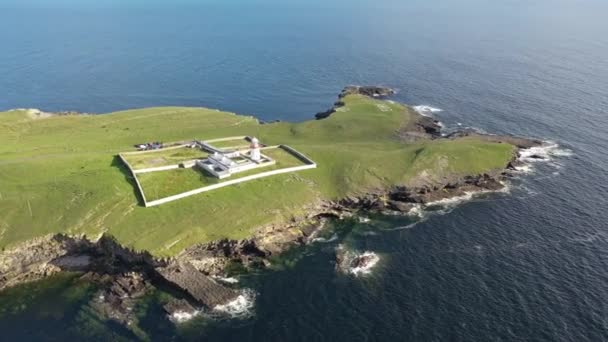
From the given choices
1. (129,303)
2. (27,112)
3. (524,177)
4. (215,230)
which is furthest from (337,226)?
(27,112)

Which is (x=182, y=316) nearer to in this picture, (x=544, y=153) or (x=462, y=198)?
(x=462, y=198)

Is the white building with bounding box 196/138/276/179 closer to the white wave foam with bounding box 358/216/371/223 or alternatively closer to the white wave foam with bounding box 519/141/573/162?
the white wave foam with bounding box 358/216/371/223

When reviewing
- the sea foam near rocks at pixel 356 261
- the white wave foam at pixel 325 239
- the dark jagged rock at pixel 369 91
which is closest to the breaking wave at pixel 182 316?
the sea foam near rocks at pixel 356 261

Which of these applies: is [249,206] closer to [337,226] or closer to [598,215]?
[337,226]

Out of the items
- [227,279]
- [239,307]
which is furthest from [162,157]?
→ [239,307]

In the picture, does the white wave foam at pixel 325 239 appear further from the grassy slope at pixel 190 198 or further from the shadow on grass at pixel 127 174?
the shadow on grass at pixel 127 174

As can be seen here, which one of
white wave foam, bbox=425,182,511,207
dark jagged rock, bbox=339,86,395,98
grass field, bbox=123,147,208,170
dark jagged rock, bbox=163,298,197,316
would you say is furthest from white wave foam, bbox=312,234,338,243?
dark jagged rock, bbox=339,86,395,98
